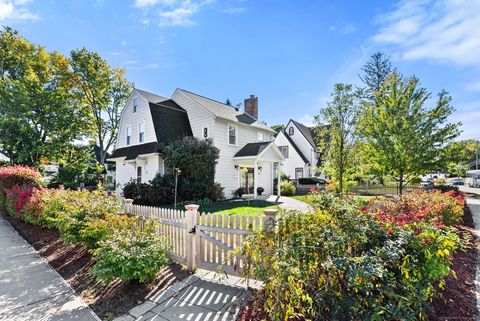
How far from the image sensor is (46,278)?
489cm

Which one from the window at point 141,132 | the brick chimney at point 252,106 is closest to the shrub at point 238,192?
the window at point 141,132

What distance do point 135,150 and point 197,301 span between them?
53.2ft

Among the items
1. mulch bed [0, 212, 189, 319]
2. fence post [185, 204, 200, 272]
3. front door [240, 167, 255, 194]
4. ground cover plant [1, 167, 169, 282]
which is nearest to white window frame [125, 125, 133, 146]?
front door [240, 167, 255, 194]

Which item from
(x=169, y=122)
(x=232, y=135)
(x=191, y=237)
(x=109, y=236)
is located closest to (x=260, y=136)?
(x=232, y=135)

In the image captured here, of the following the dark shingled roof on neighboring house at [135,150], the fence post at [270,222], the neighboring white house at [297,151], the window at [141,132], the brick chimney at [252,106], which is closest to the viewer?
the fence post at [270,222]

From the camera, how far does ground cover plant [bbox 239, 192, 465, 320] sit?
2.46 metres

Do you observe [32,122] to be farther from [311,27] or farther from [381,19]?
[381,19]

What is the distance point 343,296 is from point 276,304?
0.77m

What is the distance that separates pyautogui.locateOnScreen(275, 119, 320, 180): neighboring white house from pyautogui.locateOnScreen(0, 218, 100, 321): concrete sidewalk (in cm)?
2634

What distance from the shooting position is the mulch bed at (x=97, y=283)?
3.85 meters

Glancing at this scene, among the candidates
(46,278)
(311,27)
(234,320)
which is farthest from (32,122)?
(234,320)

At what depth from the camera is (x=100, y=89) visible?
2555 centimetres

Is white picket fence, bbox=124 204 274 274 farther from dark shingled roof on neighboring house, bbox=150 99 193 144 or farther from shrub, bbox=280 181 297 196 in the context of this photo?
shrub, bbox=280 181 297 196

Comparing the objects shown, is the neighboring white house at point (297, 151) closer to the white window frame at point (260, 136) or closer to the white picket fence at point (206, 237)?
the white window frame at point (260, 136)
